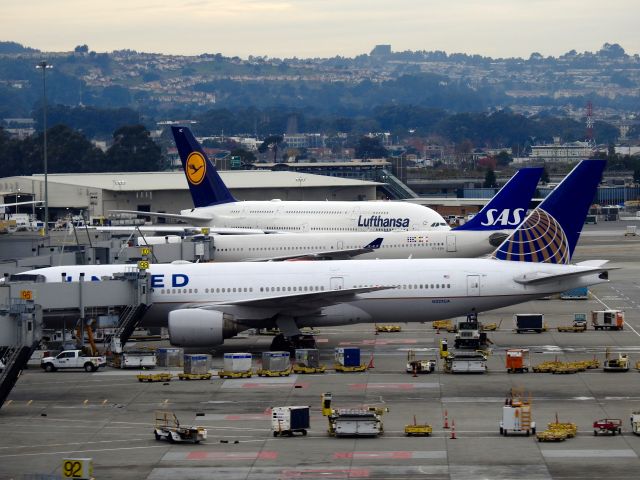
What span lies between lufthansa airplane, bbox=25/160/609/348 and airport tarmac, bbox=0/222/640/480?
1447 mm

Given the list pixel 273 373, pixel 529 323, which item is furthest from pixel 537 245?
pixel 273 373

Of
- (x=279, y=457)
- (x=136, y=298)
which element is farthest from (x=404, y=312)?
(x=279, y=457)

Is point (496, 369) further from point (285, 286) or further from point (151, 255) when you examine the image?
point (151, 255)

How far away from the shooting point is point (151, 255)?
2731 inches

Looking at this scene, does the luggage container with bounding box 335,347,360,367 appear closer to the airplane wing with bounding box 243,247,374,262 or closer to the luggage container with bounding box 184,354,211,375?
the luggage container with bounding box 184,354,211,375

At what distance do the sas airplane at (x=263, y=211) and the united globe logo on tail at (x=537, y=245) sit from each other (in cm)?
3977

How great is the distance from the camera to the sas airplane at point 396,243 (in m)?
79.2

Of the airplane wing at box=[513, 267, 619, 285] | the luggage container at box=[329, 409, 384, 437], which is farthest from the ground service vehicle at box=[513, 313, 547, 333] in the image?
the luggage container at box=[329, 409, 384, 437]

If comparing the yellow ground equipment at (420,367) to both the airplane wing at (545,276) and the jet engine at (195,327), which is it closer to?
the airplane wing at (545,276)

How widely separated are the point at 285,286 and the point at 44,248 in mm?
21059

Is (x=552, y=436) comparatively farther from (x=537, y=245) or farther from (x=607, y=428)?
(x=537, y=245)

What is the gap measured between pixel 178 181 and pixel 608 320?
8779 cm

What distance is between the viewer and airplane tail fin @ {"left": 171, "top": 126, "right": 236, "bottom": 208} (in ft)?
329

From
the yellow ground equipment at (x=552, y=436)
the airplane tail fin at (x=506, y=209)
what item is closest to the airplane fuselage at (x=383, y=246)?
the airplane tail fin at (x=506, y=209)
